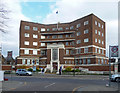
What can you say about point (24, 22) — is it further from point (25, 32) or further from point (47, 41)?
point (47, 41)

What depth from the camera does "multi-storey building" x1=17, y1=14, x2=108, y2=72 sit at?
50531 mm

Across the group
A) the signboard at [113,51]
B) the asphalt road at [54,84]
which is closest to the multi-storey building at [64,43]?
the asphalt road at [54,84]

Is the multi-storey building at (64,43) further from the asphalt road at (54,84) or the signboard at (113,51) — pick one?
the signboard at (113,51)

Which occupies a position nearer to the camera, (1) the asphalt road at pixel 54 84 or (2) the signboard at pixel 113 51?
(1) the asphalt road at pixel 54 84

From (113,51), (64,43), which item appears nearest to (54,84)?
(113,51)

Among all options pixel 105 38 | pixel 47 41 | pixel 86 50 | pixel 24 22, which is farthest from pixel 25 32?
pixel 105 38

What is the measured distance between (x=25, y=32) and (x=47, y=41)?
844 centimetres

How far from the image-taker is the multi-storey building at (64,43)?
166 feet

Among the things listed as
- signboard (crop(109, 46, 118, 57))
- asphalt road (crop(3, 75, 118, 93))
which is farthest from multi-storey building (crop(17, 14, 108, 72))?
signboard (crop(109, 46, 118, 57))

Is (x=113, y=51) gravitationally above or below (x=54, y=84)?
above

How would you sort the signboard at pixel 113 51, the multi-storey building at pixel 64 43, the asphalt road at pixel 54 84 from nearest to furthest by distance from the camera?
the asphalt road at pixel 54 84 → the signboard at pixel 113 51 → the multi-storey building at pixel 64 43

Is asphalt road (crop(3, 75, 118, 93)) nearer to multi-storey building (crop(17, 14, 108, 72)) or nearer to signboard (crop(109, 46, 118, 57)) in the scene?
signboard (crop(109, 46, 118, 57))

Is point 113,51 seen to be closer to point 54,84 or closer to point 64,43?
point 54,84

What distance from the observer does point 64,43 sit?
190 ft
